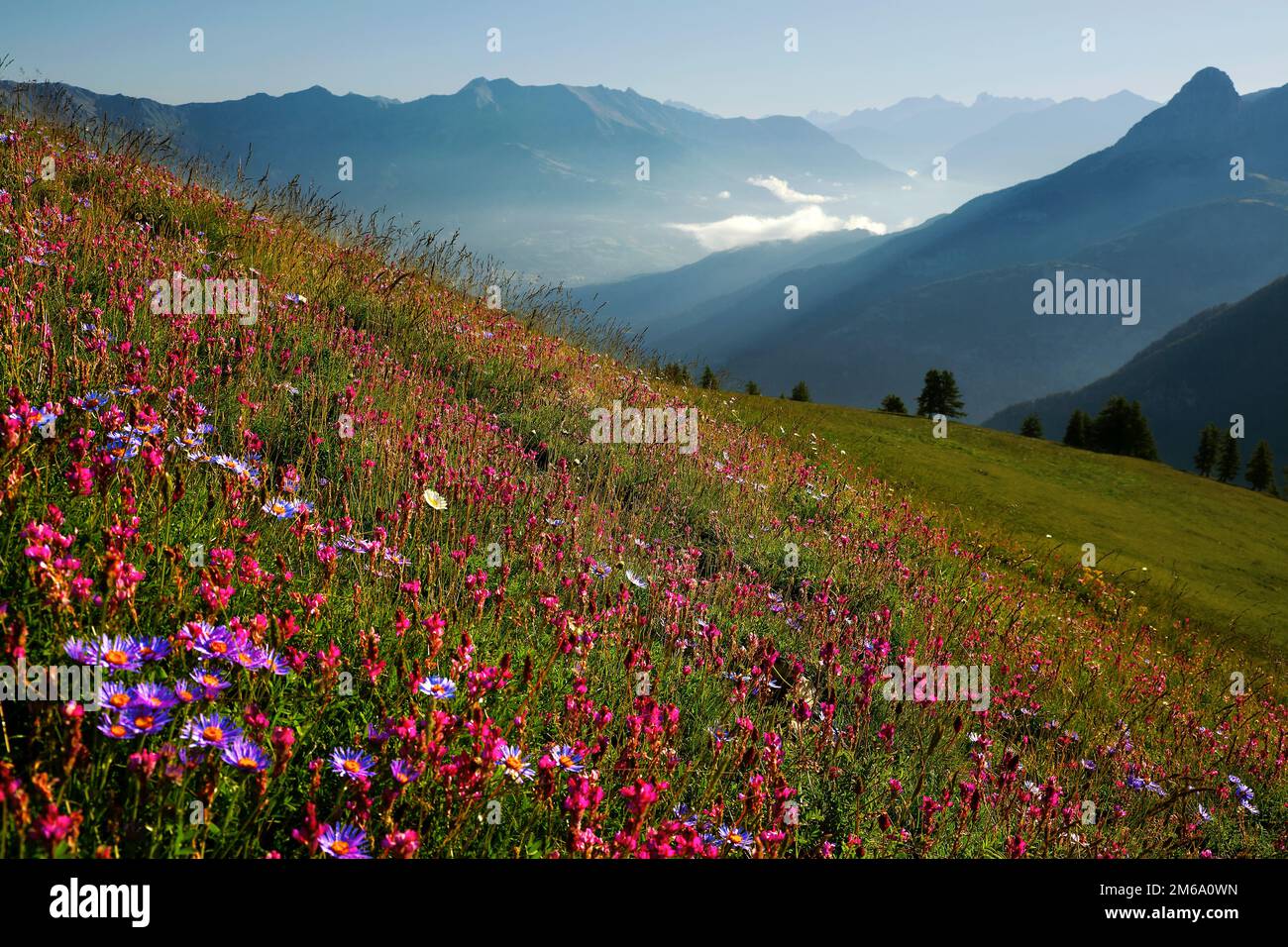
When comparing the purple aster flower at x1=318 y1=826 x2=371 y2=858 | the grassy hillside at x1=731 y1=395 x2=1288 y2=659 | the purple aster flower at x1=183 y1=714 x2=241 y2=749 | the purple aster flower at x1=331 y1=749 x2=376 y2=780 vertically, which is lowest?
the grassy hillside at x1=731 y1=395 x2=1288 y2=659

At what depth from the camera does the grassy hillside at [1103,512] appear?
16.1 meters

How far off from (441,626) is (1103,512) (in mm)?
25296

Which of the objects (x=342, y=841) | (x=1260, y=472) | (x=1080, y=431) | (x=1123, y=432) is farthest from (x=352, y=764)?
(x=1260, y=472)

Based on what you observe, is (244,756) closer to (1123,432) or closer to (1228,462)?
(1123,432)

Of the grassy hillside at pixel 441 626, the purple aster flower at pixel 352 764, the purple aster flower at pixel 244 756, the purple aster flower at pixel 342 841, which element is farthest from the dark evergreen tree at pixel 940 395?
the purple aster flower at pixel 244 756

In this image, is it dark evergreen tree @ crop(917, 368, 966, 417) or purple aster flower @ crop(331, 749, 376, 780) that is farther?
dark evergreen tree @ crop(917, 368, 966, 417)

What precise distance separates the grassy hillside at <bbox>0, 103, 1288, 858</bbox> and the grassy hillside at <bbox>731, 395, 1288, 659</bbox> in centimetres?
690

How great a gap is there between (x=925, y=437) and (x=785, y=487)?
20.1 m

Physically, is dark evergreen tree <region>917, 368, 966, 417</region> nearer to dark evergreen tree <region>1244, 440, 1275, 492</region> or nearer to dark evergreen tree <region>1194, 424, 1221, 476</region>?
dark evergreen tree <region>1194, 424, 1221, 476</region>

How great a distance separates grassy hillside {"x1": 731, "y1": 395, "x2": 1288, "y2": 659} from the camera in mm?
16094

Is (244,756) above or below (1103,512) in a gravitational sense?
above

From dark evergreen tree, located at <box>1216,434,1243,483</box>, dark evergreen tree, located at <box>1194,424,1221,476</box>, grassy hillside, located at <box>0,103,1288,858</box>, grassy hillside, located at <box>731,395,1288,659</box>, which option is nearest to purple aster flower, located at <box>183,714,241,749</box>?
grassy hillside, located at <box>0,103,1288,858</box>

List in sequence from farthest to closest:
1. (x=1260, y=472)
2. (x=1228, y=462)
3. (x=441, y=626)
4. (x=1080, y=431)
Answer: (x=1228, y=462) → (x=1260, y=472) → (x=1080, y=431) → (x=441, y=626)

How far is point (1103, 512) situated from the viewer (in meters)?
22.5
